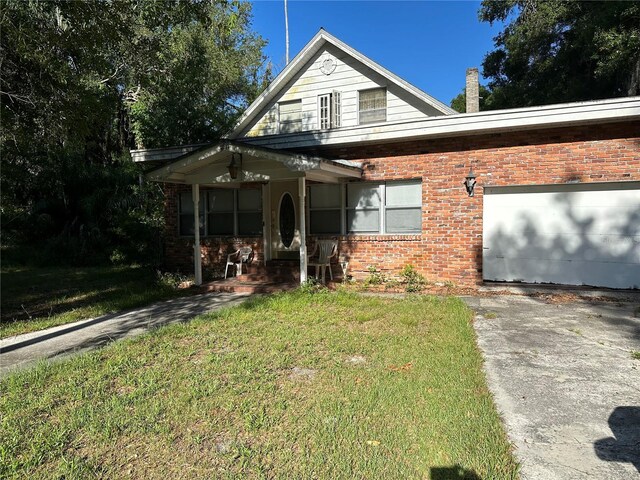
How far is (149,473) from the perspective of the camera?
8.53 ft

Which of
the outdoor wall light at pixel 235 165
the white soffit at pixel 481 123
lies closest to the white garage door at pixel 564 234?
the white soffit at pixel 481 123

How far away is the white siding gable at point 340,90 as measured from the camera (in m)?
11.7

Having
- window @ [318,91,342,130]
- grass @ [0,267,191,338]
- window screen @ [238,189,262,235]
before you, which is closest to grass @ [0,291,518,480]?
grass @ [0,267,191,338]

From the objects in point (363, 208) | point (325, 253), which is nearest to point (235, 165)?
point (325, 253)

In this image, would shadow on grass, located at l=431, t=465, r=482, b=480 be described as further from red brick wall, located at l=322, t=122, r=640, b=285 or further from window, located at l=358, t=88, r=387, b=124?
window, located at l=358, t=88, r=387, b=124

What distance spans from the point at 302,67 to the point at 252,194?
15.0ft

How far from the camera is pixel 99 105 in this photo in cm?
755

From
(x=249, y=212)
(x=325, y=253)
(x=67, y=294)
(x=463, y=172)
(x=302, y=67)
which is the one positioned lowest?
(x=67, y=294)

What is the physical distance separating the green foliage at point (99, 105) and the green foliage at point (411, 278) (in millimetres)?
5755

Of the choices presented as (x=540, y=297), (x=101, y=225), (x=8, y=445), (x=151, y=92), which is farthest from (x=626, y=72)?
(x=101, y=225)

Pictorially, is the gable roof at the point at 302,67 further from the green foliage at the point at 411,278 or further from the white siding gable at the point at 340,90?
the green foliage at the point at 411,278

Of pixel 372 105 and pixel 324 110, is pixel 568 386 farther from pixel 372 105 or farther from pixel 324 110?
pixel 324 110

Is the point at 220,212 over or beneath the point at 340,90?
beneath

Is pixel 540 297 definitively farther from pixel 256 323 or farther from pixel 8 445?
pixel 8 445
